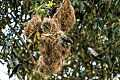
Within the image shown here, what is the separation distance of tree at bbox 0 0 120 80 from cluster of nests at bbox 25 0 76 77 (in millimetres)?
→ 183

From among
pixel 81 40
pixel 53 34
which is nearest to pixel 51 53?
pixel 53 34

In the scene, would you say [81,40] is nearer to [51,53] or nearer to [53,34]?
[51,53]

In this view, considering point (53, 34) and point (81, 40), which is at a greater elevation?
point (81, 40)

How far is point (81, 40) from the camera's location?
3152 millimetres

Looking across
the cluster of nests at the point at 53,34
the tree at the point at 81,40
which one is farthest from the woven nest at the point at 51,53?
the tree at the point at 81,40

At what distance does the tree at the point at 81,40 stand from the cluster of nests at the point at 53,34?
183 millimetres

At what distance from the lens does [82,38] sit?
321 centimetres

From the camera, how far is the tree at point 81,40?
9.57 feet

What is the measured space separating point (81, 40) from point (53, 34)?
786 mm

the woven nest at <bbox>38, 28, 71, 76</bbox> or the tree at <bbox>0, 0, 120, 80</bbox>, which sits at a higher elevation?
the tree at <bbox>0, 0, 120, 80</bbox>

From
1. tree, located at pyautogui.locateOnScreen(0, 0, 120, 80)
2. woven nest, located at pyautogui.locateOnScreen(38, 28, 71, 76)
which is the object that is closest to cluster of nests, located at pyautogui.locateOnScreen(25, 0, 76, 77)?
woven nest, located at pyautogui.locateOnScreen(38, 28, 71, 76)

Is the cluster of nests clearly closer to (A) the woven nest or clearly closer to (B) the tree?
(A) the woven nest

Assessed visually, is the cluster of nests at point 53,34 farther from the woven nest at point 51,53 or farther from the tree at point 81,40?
the tree at point 81,40

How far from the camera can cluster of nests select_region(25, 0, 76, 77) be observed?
240 cm
